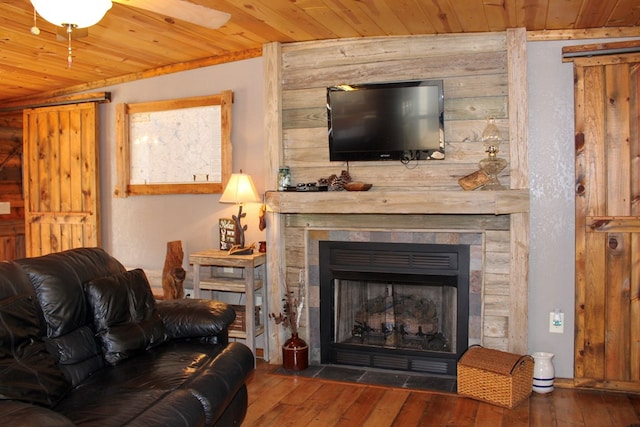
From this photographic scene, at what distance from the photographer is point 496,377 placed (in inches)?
135

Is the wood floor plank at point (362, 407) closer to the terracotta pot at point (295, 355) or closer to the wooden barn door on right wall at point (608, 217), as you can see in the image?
the terracotta pot at point (295, 355)

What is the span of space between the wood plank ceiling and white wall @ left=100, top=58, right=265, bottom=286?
16 cm

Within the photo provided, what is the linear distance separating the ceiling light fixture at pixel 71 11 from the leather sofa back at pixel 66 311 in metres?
1.15

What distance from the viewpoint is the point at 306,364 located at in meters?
4.17

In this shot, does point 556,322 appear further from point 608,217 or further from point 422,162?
point 422,162

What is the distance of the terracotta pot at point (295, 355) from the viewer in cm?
411

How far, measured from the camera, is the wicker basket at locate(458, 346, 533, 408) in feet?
11.2

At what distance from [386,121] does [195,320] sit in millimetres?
1817

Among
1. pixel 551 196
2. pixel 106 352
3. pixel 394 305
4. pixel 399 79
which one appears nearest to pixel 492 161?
pixel 551 196

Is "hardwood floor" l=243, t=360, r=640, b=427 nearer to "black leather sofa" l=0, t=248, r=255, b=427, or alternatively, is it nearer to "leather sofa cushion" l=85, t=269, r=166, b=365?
"black leather sofa" l=0, t=248, r=255, b=427

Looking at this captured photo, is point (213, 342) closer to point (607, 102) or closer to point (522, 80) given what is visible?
point (522, 80)

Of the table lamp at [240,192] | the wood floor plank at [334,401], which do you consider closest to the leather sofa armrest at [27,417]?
the wood floor plank at [334,401]

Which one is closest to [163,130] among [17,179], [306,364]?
[306,364]

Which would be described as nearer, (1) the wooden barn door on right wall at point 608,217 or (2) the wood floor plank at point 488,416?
(2) the wood floor plank at point 488,416
